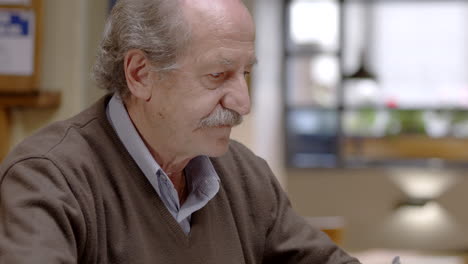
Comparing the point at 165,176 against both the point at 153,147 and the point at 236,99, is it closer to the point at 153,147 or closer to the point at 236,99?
the point at 153,147

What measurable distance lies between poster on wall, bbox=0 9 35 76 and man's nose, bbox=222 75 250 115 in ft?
4.09

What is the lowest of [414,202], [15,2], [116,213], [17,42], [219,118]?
[414,202]

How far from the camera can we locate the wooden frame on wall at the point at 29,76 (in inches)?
90.2

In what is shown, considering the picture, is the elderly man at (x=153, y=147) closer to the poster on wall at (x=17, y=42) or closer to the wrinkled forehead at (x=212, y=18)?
the wrinkled forehead at (x=212, y=18)

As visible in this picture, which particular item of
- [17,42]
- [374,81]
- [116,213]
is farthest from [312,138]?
[116,213]

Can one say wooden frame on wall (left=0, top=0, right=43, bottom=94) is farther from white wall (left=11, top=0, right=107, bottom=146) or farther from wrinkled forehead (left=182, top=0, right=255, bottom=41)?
wrinkled forehead (left=182, top=0, right=255, bottom=41)

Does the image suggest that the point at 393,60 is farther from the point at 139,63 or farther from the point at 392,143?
the point at 139,63

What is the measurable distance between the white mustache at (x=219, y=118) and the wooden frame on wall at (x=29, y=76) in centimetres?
122

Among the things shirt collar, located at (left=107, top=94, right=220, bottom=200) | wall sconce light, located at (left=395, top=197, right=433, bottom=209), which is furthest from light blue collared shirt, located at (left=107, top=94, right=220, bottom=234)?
wall sconce light, located at (left=395, top=197, right=433, bottom=209)

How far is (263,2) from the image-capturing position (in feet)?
27.8

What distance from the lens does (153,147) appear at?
1.28m

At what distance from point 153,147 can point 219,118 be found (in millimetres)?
132

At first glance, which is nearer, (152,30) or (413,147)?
(152,30)

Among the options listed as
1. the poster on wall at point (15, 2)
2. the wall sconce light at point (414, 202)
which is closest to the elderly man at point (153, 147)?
the poster on wall at point (15, 2)
